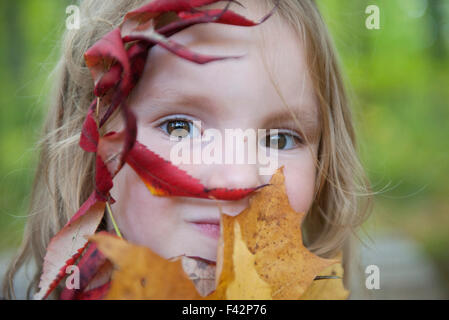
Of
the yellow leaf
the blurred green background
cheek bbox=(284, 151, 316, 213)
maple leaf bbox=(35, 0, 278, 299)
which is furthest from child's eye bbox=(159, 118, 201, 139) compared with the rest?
the blurred green background

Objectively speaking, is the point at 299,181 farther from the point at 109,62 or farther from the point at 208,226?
the point at 109,62

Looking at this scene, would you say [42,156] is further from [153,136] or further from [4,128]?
[4,128]

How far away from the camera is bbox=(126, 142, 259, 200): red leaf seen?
0.68 m

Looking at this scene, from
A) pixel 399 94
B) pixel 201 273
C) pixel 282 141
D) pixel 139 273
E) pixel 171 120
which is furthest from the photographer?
pixel 399 94

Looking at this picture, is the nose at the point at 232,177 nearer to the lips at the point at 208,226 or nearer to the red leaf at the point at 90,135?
the lips at the point at 208,226

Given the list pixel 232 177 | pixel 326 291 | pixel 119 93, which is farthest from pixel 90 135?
pixel 326 291

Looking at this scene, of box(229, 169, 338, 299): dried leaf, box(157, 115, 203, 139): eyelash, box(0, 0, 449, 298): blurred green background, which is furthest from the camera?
box(0, 0, 449, 298): blurred green background

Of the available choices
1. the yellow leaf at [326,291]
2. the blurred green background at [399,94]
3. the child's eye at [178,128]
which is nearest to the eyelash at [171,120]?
the child's eye at [178,128]

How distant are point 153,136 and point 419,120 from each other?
402 centimetres

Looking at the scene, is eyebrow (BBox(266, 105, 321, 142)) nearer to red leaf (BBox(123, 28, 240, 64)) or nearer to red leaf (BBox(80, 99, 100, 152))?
red leaf (BBox(123, 28, 240, 64))

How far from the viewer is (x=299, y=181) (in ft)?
2.82

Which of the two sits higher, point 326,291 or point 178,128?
point 178,128

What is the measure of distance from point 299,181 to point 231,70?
0.28 metres

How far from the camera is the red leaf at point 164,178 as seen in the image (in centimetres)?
68
